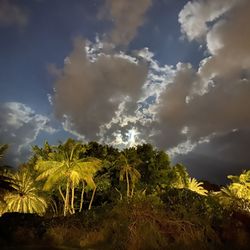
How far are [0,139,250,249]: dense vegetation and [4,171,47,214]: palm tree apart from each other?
0.16 metres

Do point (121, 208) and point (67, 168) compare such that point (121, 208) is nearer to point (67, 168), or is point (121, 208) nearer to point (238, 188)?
point (67, 168)

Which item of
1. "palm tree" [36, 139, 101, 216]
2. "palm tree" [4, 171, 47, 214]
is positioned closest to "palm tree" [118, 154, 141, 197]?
"palm tree" [36, 139, 101, 216]

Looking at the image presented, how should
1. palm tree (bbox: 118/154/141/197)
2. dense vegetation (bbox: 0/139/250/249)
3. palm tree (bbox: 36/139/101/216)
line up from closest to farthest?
dense vegetation (bbox: 0/139/250/249) < palm tree (bbox: 36/139/101/216) < palm tree (bbox: 118/154/141/197)

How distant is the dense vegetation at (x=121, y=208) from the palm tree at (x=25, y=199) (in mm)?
161

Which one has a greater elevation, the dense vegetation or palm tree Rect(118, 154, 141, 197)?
palm tree Rect(118, 154, 141, 197)

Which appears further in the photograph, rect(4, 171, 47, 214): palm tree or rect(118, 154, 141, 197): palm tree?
rect(118, 154, 141, 197): palm tree

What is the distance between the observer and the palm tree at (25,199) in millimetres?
71438

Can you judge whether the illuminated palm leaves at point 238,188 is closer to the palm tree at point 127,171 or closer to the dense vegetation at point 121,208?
the dense vegetation at point 121,208

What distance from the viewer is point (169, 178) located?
84812mm

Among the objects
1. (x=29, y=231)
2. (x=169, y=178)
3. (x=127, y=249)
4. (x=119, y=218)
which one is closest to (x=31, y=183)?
(x=29, y=231)

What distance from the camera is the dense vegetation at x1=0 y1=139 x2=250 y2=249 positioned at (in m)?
38.6

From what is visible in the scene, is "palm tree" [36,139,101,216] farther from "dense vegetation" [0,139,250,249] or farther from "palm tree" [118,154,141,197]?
"palm tree" [118,154,141,197]

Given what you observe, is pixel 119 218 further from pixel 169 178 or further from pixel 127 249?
pixel 169 178

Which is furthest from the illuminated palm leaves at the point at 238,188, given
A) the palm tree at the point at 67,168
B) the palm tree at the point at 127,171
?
the palm tree at the point at 67,168
